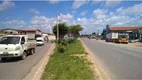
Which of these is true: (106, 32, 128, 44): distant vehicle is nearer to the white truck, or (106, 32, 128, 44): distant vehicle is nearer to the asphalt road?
the white truck

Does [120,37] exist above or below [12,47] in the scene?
below

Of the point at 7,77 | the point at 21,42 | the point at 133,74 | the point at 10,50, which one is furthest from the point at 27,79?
the point at 21,42

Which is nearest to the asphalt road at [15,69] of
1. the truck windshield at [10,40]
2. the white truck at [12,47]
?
the white truck at [12,47]

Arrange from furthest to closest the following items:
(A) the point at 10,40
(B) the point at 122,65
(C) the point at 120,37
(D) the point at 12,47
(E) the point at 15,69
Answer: (C) the point at 120,37 < (A) the point at 10,40 < (D) the point at 12,47 < (B) the point at 122,65 < (E) the point at 15,69

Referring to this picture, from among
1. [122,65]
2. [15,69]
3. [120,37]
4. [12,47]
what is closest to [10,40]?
[12,47]

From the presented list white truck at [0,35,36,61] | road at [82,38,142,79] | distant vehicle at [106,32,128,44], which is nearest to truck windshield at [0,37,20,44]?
white truck at [0,35,36,61]

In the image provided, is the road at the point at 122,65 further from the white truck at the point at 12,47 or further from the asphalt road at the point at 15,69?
the white truck at the point at 12,47

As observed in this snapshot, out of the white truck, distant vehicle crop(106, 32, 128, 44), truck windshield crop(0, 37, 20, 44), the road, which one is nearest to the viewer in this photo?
the road

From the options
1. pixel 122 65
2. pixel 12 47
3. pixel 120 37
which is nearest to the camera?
pixel 122 65

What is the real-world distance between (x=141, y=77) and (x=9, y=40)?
1074 centimetres

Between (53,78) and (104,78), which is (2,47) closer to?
(53,78)

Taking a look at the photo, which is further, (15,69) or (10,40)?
(10,40)

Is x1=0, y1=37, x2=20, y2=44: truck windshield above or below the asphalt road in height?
above

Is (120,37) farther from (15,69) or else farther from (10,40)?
(15,69)
